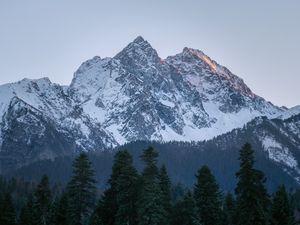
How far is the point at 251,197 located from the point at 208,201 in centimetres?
1273

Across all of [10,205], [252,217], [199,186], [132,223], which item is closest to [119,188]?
[132,223]

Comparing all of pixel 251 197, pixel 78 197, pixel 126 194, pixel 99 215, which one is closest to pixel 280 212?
pixel 251 197

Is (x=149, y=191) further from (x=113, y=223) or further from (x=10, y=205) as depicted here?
(x=10, y=205)

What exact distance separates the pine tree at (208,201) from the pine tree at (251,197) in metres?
10.3

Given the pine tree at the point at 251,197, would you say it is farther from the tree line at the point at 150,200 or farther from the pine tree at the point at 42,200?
the pine tree at the point at 42,200

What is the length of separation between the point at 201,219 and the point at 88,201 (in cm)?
1429

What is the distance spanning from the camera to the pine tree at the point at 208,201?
81.2m

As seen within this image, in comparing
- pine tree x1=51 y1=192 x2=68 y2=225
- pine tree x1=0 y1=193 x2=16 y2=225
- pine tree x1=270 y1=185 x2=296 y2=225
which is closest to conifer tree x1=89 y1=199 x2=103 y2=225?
pine tree x1=51 y1=192 x2=68 y2=225

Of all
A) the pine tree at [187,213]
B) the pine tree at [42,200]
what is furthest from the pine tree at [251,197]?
the pine tree at [42,200]

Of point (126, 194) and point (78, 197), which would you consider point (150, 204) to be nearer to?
point (126, 194)

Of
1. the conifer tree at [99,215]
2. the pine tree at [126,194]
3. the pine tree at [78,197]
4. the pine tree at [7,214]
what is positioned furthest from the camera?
the pine tree at [7,214]

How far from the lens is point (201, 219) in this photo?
3191 inches

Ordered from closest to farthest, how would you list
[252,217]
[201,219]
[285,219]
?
[252,217], [201,219], [285,219]

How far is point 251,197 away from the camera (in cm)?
6962
